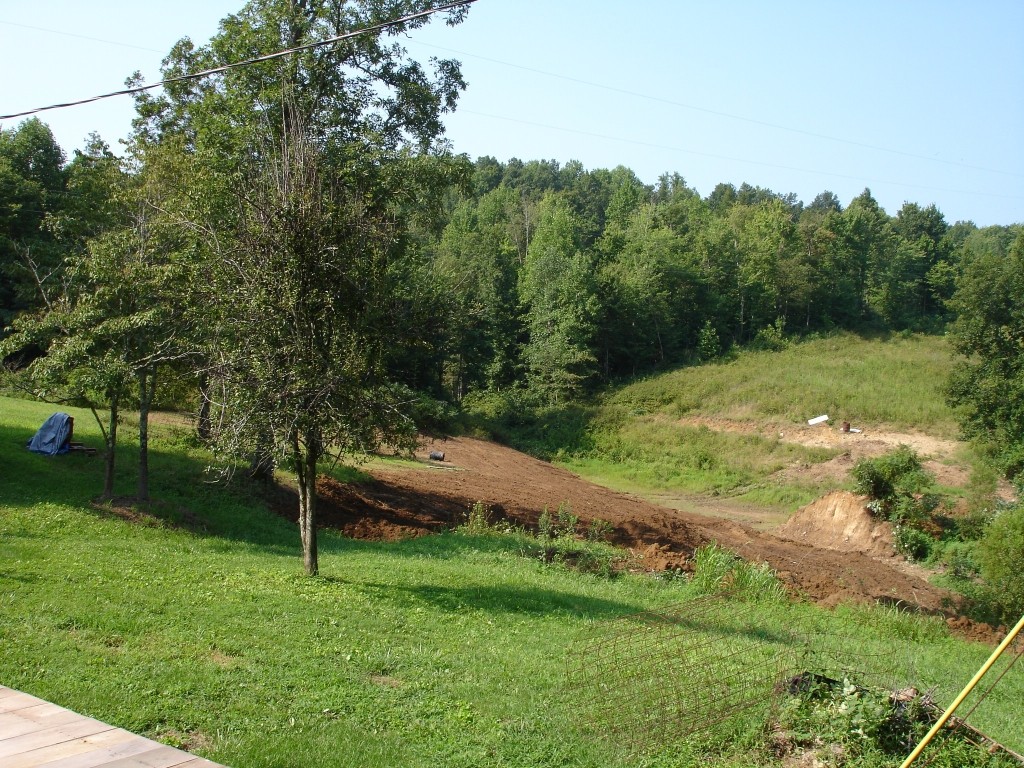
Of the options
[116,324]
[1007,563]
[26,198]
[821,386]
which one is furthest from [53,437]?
[821,386]

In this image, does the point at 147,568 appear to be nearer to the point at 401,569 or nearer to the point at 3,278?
→ the point at 401,569

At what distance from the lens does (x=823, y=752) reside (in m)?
5.77

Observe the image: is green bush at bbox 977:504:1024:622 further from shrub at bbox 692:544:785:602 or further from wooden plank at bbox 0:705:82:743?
wooden plank at bbox 0:705:82:743

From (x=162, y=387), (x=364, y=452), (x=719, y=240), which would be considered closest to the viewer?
(x=364, y=452)

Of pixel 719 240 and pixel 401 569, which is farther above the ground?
pixel 719 240

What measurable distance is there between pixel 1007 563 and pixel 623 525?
29.8 feet

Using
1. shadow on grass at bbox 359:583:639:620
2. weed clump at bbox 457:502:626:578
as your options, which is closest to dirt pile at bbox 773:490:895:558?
weed clump at bbox 457:502:626:578

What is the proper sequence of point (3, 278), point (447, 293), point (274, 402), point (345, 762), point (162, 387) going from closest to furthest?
1. point (345, 762)
2. point (274, 402)
3. point (447, 293)
4. point (162, 387)
5. point (3, 278)

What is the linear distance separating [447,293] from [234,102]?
9.51 meters

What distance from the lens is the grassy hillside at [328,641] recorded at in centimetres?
Result: 588

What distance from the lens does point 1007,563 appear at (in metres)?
16.4

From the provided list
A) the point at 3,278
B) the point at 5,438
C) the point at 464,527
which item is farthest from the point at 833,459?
the point at 3,278

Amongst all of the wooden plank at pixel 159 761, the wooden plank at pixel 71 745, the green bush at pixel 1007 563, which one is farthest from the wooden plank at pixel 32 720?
the green bush at pixel 1007 563

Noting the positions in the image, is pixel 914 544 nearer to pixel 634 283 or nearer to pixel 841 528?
pixel 841 528
